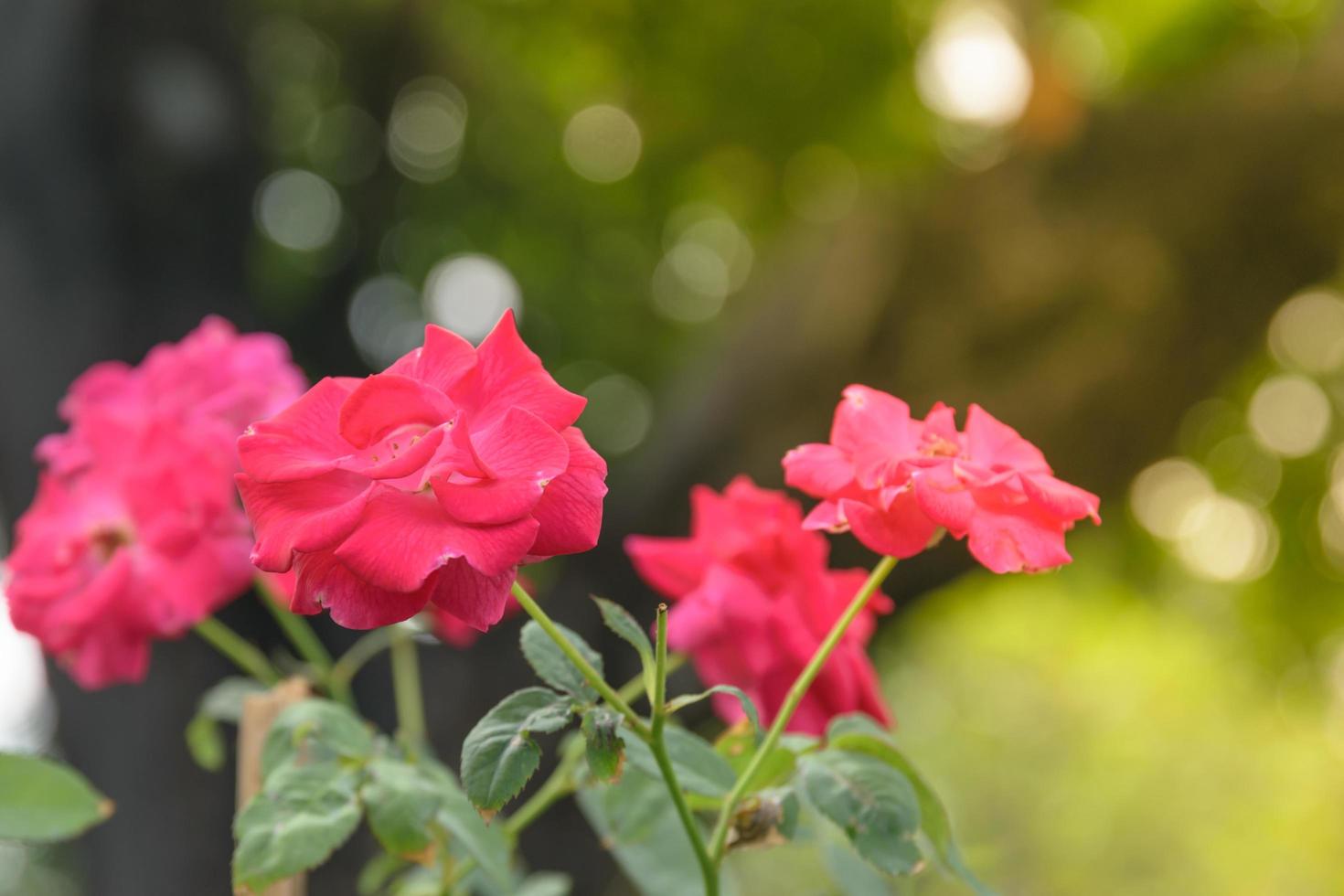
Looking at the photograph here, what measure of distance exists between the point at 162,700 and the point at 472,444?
1.17 m

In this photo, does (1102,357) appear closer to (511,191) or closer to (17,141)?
(17,141)

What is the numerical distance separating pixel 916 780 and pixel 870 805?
38 millimetres

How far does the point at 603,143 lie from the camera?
2789 mm

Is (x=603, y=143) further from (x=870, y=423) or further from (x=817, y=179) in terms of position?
(x=870, y=423)

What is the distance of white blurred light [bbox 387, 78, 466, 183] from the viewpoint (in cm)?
247

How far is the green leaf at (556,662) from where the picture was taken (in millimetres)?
289

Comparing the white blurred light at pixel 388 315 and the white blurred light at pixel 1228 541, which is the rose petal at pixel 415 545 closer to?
the white blurred light at pixel 388 315

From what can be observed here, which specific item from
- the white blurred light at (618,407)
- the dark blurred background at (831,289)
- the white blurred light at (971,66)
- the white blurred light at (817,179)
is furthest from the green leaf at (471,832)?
the white blurred light at (817,179)

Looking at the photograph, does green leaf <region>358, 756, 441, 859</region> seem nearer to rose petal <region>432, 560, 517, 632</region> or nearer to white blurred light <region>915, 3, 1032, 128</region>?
rose petal <region>432, 560, 517, 632</region>

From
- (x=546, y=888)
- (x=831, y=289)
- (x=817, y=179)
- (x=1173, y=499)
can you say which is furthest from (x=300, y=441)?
(x=1173, y=499)

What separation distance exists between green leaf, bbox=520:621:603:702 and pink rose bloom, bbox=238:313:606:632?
0.11 ft

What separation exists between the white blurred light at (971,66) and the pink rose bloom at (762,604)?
4.83ft

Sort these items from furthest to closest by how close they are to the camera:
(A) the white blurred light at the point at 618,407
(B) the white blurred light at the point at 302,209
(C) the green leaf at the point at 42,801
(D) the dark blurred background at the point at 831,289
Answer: (A) the white blurred light at the point at 618,407, (B) the white blurred light at the point at 302,209, (D) the dark blurred background at the point at 831,289, (C) the green leaf at the point at 42,801

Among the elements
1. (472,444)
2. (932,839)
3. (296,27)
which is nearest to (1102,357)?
(932,839)
